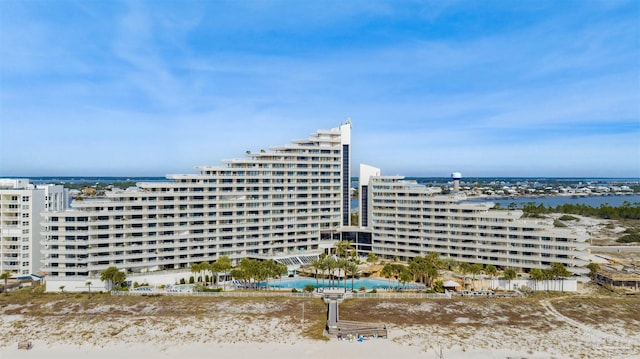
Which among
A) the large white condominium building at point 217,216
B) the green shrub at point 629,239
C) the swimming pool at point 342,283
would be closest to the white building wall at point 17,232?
the large white condominium building at point 217,216

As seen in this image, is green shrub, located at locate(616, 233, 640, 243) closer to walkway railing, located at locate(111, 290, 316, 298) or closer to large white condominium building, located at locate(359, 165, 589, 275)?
large white condominium building, located at locate(359, 165, 589, 275)

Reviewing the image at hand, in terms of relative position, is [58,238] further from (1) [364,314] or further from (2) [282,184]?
(1) [364,314]

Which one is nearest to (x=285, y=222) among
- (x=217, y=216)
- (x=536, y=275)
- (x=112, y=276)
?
(x=217, y=216)

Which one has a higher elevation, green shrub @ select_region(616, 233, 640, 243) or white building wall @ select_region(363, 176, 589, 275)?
white building wall @ select_region(363, 176, 589, 275)

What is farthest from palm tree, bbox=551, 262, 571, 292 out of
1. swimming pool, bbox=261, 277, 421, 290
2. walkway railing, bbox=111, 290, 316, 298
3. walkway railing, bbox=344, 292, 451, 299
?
walkway railing, bbox=111, 290, 316, 298

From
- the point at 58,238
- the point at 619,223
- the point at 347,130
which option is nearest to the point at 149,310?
the point at 58,238

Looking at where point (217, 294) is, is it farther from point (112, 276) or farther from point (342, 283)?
point (342, 283)

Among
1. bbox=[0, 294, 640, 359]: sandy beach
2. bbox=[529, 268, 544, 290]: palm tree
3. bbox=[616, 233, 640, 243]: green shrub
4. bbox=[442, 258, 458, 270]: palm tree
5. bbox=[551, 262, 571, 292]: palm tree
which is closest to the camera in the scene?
bbox=[0, 294, 640, 359]: sandy beach
